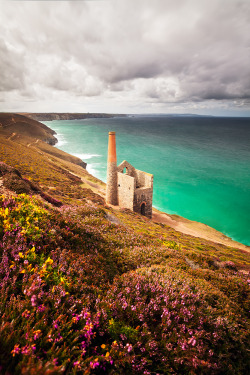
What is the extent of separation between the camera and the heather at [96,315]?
236cm

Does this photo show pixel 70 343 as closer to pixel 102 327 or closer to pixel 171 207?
pixel 102 327

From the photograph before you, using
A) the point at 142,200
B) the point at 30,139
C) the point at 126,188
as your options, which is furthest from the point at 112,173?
the point at 30,139

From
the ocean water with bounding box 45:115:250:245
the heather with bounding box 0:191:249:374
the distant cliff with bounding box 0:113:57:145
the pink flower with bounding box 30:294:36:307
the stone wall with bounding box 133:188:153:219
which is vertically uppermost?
the distant cliff with bounding box 0:113:57:145

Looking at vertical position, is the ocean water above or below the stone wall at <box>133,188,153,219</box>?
below

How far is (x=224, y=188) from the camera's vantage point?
62.3 metres

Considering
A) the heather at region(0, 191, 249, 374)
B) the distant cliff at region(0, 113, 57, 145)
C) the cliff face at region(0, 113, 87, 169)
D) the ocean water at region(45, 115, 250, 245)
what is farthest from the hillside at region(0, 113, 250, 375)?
the distant cliff at region(0, 113, 57, 145)

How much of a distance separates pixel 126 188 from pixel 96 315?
886 inches

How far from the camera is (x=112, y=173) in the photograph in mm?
A: 26375

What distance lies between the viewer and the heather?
2357mm

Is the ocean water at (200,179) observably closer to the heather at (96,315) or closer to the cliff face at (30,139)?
the cliff face at (30,139)

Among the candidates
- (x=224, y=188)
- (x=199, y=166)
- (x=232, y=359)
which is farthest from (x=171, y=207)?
(x=232, y=359)

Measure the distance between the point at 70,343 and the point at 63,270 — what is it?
1387 mm

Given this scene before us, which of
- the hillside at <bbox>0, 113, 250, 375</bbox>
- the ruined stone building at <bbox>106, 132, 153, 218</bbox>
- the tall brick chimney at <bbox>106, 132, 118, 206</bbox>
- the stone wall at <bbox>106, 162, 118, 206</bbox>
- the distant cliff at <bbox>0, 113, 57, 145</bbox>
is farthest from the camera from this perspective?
the distant cliff at <bbox>0, 113, 57, 145</bbox>

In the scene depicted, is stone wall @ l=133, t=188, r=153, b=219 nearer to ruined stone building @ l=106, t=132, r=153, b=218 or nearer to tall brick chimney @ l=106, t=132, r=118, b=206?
ruined stone building @ l=106, t=132, r=153, b=218
